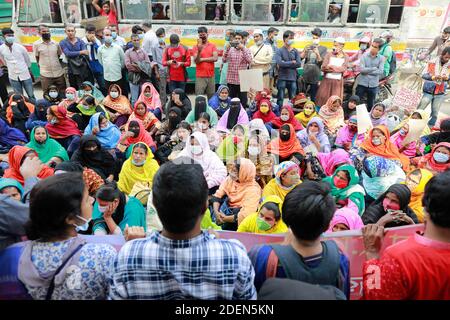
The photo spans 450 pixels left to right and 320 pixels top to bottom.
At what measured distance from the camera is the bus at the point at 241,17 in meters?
7.89

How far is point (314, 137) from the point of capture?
539 cm

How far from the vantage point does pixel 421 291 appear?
1480 millimetres

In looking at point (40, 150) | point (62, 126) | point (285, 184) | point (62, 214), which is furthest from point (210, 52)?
point (62, 214)

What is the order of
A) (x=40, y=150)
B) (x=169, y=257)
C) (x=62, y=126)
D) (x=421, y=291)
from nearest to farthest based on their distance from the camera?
(x=169, y=257)
(x=421, y=291)
(x=40, y=150)
(x=62, y=126)

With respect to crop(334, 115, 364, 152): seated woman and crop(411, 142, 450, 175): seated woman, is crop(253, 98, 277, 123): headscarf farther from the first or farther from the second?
crop(411, 142, 450, 175): seated woman

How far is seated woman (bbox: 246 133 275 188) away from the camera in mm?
4492

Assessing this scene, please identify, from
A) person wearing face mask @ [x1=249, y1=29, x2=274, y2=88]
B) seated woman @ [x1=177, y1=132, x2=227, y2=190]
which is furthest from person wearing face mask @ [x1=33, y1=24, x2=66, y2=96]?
seated woman @ [x1=177, y1=132, x2=227, y2=190]

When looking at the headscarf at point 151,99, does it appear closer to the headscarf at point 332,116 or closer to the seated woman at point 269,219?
the headscarf at point 332,116

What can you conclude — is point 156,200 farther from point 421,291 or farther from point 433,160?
point 433,160

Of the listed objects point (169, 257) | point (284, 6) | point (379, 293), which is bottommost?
point (379, 293)

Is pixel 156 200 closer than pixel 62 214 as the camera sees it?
Yes

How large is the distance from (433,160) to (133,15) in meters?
6.65

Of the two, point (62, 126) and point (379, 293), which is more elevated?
point (379, 293)

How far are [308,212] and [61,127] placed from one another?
482 cm
